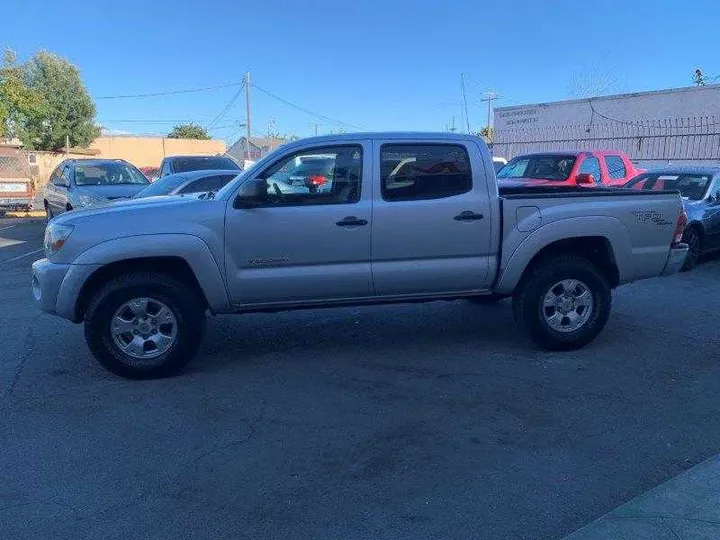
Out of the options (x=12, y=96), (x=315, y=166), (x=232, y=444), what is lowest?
(x=232, y=444)

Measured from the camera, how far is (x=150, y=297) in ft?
16.8

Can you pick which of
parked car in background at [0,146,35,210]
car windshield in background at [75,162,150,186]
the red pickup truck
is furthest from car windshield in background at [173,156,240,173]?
parked car in background at [0,146,35,210]

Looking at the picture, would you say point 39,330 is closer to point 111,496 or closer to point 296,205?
point 296,205

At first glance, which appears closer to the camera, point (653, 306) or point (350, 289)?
point (350, 289)

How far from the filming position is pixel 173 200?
5418 millimetres

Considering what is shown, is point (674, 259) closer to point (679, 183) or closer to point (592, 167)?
point (679, 183)

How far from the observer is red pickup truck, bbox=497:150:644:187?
1236 cm

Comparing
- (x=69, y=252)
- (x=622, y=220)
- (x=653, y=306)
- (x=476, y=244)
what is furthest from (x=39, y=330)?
(x=653, y=306)

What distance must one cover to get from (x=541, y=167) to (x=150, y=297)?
31.7ft

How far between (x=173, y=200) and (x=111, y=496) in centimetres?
267

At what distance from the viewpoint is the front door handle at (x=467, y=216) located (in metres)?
5.46

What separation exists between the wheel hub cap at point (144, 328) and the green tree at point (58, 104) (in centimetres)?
4123

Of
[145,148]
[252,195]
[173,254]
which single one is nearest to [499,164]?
[252,195]

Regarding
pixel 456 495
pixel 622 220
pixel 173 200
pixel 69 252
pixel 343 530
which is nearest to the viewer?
pixel 343 530
